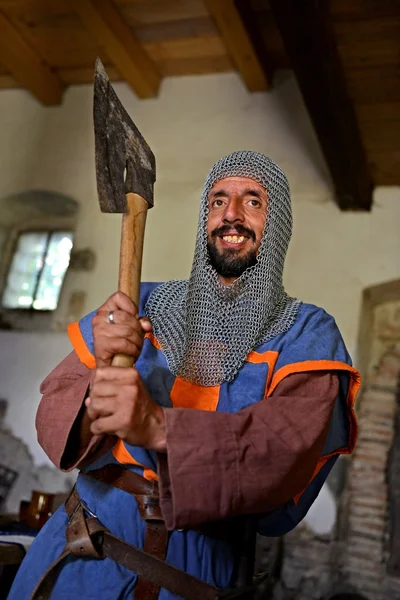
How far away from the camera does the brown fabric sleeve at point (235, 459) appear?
1109mm

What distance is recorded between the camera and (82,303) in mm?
4141

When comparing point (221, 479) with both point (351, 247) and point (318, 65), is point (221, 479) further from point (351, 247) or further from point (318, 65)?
point (351, 247)

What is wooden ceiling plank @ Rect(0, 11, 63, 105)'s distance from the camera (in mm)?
4055

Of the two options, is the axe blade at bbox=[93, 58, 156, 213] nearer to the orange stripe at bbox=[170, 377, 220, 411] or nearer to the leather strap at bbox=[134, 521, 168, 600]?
the orange stripe at bbox=[170, 377, 220, 411]

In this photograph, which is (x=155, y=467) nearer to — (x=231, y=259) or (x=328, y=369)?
(x=328, y=369)

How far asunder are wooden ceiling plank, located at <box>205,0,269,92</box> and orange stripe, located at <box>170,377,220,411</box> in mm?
2485

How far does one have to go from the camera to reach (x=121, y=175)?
1465mm

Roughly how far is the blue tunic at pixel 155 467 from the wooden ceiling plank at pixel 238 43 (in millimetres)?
2393

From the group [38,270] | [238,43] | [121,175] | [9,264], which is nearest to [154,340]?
[121,175]

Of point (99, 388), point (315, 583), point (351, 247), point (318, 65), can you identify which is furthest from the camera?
point (351, 247)

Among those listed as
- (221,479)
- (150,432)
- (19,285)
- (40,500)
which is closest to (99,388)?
(150,432)

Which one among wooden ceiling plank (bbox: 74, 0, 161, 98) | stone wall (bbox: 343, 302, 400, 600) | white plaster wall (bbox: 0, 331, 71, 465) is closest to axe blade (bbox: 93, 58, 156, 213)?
wooden ceiling plank (bbox: 74, 0, 161, 98)

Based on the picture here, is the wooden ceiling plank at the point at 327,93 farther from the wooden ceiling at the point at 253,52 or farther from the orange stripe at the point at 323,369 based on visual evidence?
the orange stripe at the point at 323,369

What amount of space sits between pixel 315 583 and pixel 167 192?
232cm
